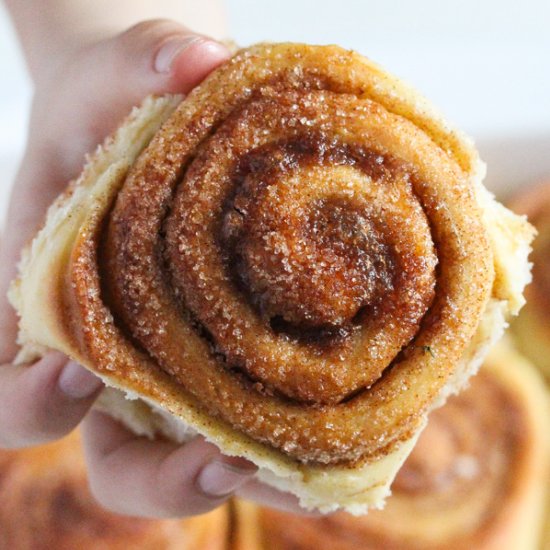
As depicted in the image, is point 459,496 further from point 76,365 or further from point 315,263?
point 315,263

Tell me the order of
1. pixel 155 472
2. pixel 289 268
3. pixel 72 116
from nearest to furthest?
1. pixel 289 268
2. pixel 155 472
3. pixel 72 116

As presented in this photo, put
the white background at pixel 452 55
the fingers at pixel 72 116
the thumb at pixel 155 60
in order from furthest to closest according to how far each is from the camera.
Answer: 1. the white background at pixel 452 55
2. the fingers at pixel 72 116
3. the thumb at pixel 155 60

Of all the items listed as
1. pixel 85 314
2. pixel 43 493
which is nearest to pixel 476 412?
pixel 43 493

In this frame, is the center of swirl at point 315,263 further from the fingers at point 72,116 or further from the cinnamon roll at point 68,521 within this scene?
the cinnamon roll at point 68,521

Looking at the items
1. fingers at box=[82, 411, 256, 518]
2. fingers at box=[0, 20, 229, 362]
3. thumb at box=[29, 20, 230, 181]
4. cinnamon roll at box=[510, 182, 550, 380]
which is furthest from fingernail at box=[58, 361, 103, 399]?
cinnamon roll at box=[510, 182, 550, 380]

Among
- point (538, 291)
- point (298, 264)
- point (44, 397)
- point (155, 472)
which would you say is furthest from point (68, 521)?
point (538, 291)

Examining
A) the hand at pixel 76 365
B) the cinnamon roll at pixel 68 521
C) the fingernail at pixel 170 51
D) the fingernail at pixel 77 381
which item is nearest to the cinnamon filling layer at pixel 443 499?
the cinnamon roll at pixel 68 521

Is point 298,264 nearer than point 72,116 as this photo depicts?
Yes
